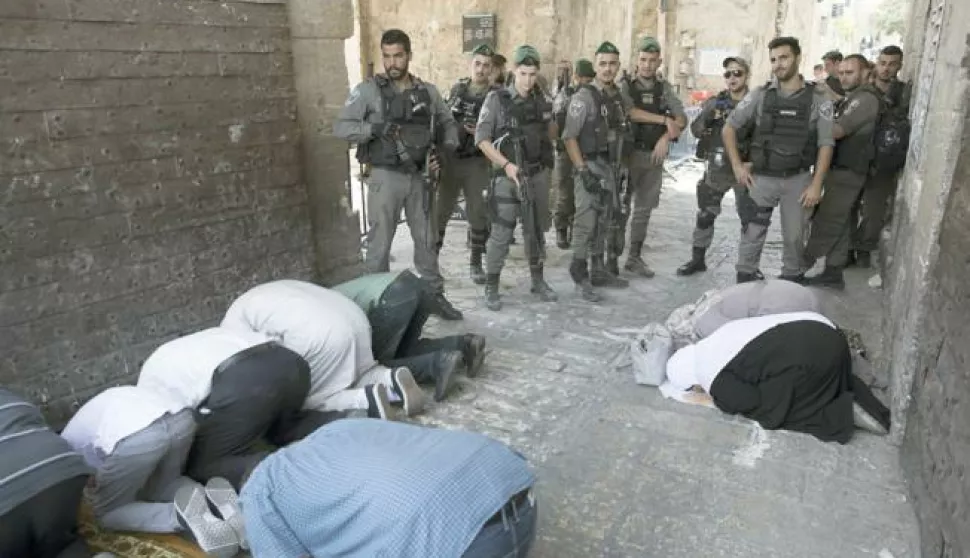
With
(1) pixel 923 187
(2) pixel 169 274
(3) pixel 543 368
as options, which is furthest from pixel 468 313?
(1) pixel 923 187

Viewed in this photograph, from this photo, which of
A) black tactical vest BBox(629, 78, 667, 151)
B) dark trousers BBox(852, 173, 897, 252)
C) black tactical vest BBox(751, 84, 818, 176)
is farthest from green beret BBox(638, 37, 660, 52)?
dark trousers BBox(852, 173, 897, 252)

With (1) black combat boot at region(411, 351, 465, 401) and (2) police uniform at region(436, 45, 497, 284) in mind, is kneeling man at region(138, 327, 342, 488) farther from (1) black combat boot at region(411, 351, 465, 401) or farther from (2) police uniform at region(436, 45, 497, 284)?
(2) police uniform at region(436, 45, 497, 284)

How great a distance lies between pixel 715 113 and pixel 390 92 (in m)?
2.97

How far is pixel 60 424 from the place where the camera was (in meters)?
3.68

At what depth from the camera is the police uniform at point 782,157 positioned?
523 cm

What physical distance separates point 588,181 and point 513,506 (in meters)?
→ 3.87

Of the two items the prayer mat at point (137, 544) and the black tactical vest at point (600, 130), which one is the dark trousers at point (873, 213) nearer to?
the black tactical vest at point (600, 130)

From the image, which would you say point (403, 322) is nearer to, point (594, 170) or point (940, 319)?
point (594, 170)

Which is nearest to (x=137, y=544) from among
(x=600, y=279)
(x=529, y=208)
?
(x=529, y=208)

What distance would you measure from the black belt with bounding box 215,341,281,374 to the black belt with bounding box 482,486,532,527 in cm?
144

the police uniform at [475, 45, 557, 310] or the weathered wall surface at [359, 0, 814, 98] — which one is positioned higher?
the weathered wall surface at [359, 0, 814, 98]

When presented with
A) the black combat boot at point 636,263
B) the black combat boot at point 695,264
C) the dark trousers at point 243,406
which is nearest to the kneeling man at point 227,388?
the dark trousers at point 243,406

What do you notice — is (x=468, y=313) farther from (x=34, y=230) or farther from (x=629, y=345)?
(x=34, y=230)

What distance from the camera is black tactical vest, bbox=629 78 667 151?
6.26 m
